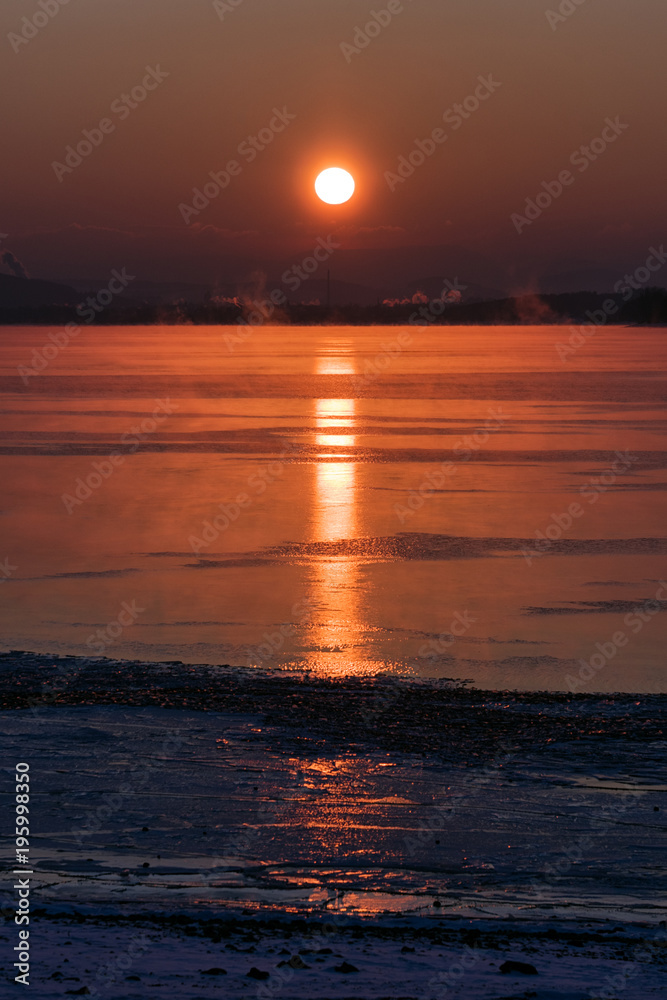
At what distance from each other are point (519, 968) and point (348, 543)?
11696mm

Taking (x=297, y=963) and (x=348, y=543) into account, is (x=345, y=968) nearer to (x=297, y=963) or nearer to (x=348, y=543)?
(x=297, y=963)

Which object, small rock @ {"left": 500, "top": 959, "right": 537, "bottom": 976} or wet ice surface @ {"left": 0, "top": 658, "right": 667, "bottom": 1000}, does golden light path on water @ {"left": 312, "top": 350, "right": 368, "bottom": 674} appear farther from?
small rock @ {"left": 500, "top": 959, "right": 537, "bottom": 976}

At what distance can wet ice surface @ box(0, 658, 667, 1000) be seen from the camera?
4.97 metres

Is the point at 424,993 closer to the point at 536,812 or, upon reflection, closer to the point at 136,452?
the point at 536,812

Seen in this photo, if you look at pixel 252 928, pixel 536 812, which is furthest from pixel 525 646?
pixel 252 928

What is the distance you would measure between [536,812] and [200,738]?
2.36 meters

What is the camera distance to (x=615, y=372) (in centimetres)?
6531

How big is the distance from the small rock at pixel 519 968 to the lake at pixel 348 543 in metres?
5.28

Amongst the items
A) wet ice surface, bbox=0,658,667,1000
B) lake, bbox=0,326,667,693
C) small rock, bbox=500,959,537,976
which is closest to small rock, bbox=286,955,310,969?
wet ice surface, bbox=0,658,667,1000

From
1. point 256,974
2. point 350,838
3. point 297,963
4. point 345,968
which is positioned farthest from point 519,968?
point 350,838

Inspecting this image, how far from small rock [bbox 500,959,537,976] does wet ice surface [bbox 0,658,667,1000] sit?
0.15ft

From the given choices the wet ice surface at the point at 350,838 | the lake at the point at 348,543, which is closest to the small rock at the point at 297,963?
the wet ice surface at the point at 350,838

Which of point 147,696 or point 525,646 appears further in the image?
point 525,646

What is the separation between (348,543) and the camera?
650 inches
